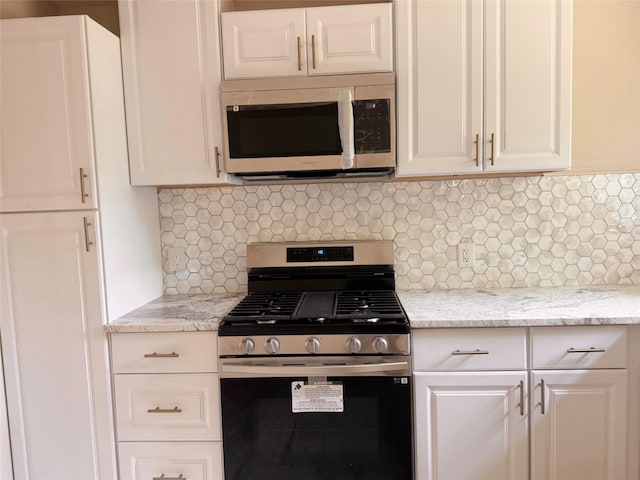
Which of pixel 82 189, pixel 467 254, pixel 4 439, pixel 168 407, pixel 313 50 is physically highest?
pixel 313 50

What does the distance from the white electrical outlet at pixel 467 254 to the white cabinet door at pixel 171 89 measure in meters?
1.25

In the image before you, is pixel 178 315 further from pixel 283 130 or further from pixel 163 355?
pixel 283 130

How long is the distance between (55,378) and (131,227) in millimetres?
689

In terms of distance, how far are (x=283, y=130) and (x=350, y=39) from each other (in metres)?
0.49

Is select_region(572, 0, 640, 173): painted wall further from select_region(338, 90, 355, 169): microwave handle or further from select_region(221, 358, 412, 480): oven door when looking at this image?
select_region(221, 358, 412, 480): oven door

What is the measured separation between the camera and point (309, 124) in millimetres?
1842

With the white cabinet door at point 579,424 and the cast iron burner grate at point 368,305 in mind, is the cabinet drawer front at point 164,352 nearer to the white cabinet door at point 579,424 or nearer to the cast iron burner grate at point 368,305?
the cast iron burner grate at point 368,305

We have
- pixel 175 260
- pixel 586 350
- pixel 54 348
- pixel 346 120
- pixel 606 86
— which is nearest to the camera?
pixel 586 350

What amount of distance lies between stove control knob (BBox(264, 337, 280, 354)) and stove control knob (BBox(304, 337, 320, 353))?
11cm

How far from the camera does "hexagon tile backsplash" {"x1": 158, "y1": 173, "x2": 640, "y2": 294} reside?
7.00 ft

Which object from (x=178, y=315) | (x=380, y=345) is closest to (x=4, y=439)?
(x=178, y=315)

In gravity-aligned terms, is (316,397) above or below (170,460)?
above

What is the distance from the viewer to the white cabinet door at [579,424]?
1.61 m

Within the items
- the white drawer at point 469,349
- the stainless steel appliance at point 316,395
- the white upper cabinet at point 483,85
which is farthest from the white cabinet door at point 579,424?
the white upper cabinet at point 483,85
